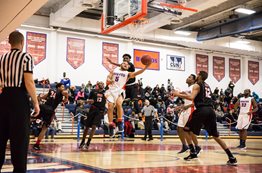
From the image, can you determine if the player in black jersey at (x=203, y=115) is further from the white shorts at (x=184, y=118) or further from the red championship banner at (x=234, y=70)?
the red championship banner at (x=234, y=70)

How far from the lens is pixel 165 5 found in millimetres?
13609

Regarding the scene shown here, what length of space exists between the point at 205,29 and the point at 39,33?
1127 centimetres

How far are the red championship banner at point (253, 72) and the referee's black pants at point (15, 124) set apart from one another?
2750cm

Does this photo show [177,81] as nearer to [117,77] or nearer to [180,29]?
[180,29]

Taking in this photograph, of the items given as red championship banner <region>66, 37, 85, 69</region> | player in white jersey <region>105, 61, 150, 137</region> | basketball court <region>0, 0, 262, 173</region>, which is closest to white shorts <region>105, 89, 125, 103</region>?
player in white jersey <region>105, 61, 150, 137</region>

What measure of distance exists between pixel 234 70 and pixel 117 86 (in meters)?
21.7

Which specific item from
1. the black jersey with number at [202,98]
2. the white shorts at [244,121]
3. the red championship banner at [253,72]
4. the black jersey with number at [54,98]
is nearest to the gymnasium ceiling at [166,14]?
the black jersey with number at [54,98]

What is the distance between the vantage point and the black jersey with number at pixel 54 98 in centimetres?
968

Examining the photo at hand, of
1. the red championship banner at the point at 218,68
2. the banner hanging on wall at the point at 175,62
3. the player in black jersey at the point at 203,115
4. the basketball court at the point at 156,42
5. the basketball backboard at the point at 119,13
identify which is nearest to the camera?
the player in black jersey at the point at 203,115

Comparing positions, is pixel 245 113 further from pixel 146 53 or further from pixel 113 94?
pixel 146 53

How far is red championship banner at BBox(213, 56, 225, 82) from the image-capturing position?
1075 inches

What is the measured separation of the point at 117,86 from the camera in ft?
27.9

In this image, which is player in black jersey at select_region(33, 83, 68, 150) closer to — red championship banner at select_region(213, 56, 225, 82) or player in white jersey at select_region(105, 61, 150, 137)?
player in white jersey at select_region(105, 61, 150, 137)

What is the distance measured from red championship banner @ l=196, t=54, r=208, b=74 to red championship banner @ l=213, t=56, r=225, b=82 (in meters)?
Answer: 0.97
